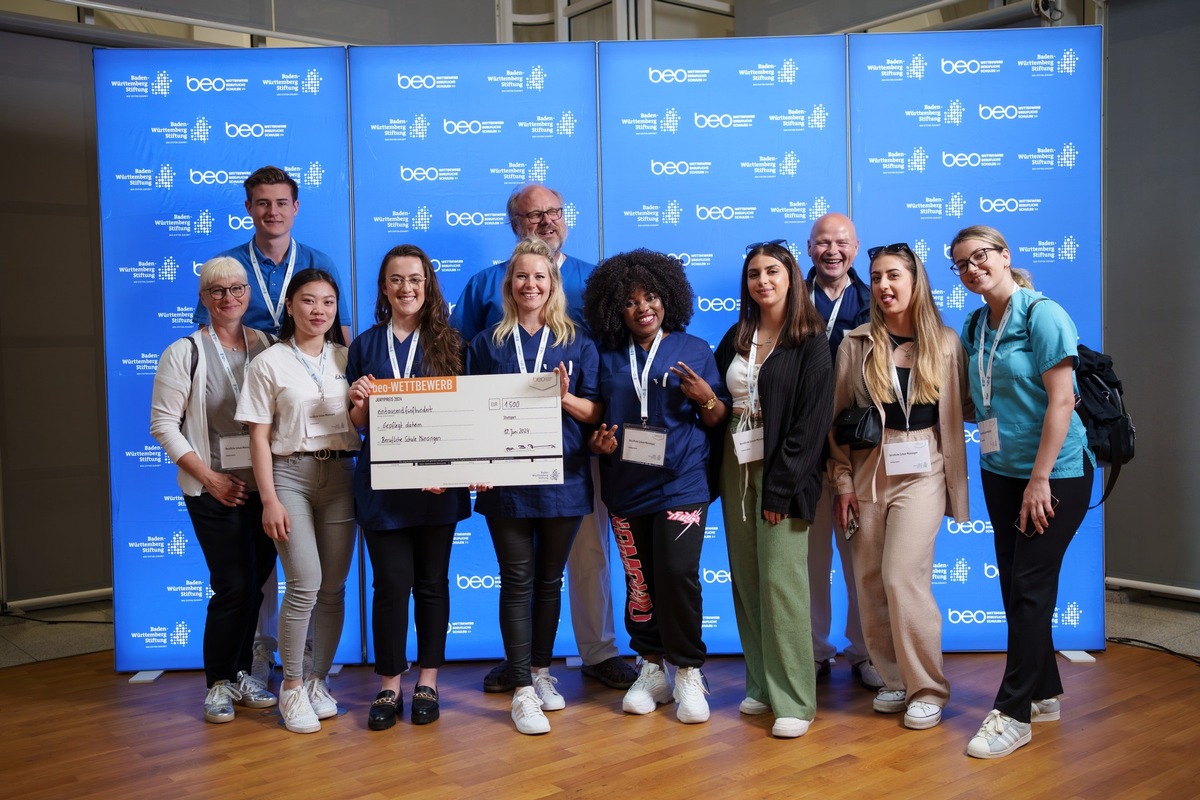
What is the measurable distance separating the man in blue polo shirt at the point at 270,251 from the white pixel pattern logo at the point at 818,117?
2.13 meters

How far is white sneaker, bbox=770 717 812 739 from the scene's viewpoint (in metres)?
3.37

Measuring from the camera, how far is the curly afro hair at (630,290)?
3.53m

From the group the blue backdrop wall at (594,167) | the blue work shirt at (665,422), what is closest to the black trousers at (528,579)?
the blue work shirt at (665,422)

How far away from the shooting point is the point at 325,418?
349 cm

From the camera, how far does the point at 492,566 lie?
449 cm

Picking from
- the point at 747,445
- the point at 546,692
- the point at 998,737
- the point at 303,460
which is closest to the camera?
the point at 998,737

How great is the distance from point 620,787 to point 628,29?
16.6ft

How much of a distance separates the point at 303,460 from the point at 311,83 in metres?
1.80

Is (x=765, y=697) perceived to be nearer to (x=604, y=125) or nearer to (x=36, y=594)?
(x=604, y=125)

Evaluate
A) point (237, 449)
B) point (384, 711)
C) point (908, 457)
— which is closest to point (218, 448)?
point (237, 449)

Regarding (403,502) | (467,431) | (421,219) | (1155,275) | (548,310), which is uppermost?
(421,219)

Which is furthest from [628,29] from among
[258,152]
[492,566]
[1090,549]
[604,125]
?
[1090,549]

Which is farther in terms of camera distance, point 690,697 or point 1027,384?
point 690,697

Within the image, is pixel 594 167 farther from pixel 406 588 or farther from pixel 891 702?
pixel 891 702
